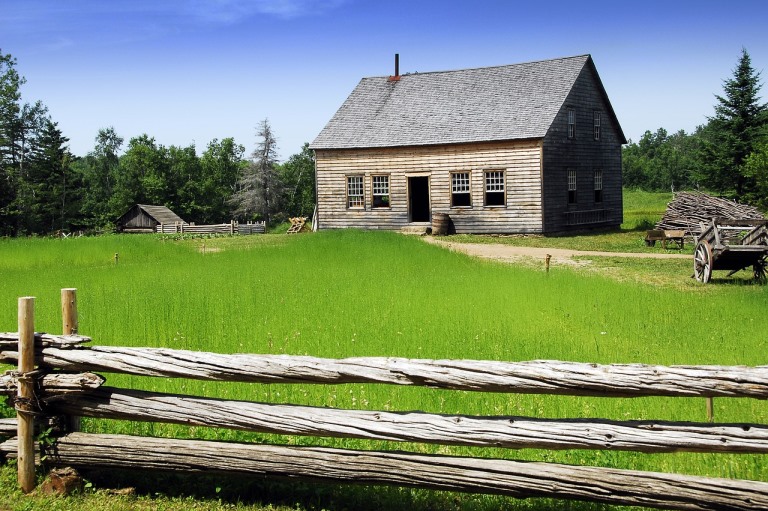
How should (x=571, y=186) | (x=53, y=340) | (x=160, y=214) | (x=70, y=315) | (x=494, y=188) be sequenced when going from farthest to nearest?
(x=160, y=214) → (x=571, y=186) → (x=494, y=188) → (x=70, y=315) → (x=53, y=340)

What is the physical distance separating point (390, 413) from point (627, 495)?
1.70 m

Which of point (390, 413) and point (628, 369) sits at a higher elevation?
point (628, 369)

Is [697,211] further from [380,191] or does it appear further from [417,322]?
[417,322]

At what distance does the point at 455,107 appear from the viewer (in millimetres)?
35688

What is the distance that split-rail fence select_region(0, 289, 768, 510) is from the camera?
16.8ft

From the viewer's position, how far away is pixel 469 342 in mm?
9977

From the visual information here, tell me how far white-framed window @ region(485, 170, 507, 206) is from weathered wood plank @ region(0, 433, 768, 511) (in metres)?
28.3

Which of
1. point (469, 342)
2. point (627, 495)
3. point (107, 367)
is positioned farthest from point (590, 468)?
point (469, 342)

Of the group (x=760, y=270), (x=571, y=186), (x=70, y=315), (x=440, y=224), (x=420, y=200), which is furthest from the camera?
(x=420, y=200)

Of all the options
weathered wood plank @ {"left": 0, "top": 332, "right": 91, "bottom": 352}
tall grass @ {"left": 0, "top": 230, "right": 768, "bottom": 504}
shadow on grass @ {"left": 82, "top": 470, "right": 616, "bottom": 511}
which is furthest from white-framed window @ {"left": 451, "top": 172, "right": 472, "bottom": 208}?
weathered wood plank @ {"left": 0, "top": 332, "right": 91, "bottom": 352}

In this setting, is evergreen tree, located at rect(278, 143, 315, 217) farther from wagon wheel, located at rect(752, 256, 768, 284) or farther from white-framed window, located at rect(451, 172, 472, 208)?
wagon wheel, located at rect(752, 256, 768, 284)

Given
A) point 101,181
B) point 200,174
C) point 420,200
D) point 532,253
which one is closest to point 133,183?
point 200,174

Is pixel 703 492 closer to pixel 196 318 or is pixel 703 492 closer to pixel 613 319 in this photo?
pixel 613 319

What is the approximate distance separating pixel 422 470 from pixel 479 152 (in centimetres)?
2890
